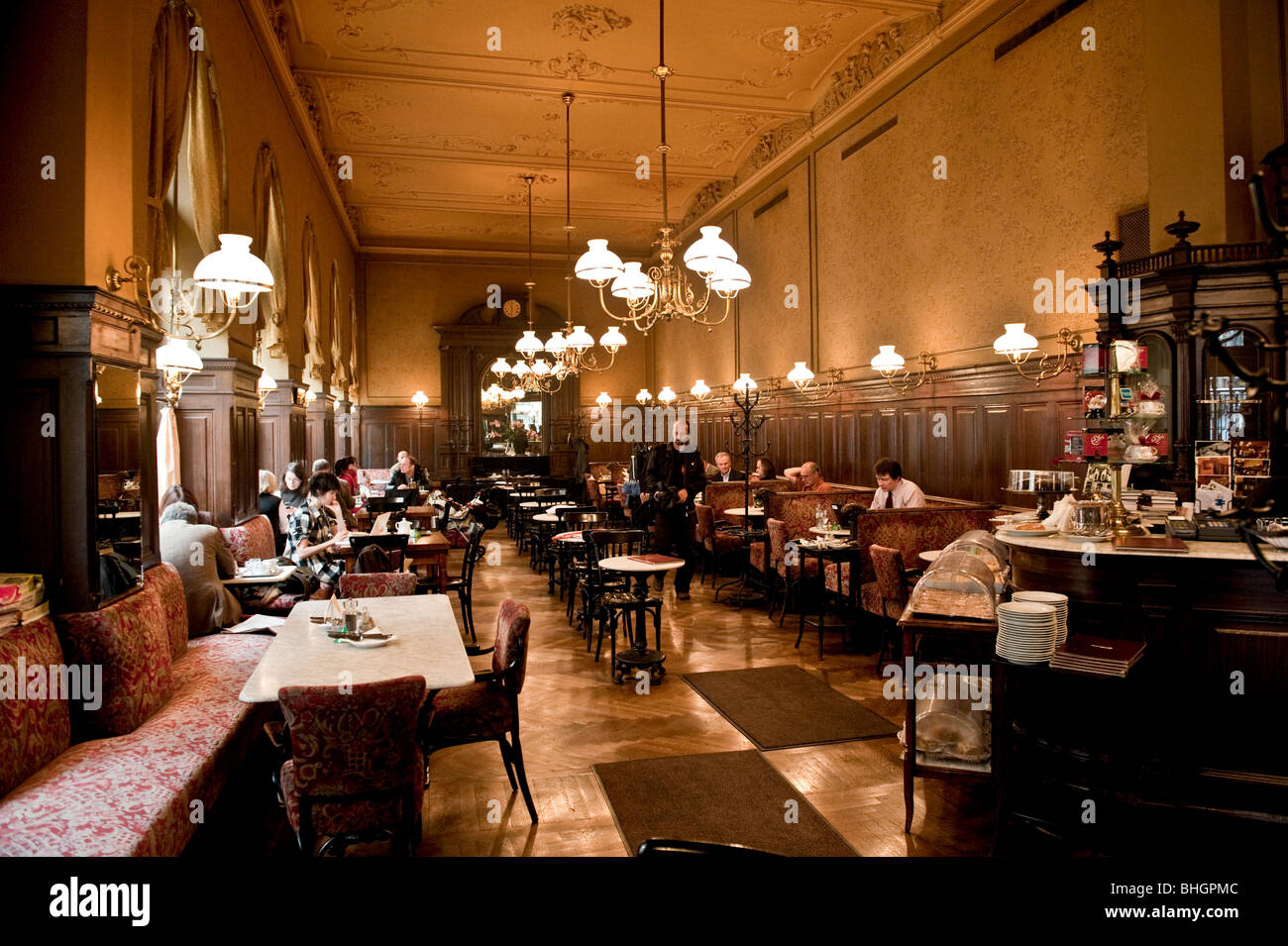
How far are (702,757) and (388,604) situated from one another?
1.89m

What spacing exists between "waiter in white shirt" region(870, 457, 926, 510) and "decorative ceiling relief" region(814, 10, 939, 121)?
4.69 meters

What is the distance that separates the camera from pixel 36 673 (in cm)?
306

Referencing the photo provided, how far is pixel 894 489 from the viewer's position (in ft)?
24.2

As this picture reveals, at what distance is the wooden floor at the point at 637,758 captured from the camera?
342cm

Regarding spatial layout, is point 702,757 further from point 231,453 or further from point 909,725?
point 231,453

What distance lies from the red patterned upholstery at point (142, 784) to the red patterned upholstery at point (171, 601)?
417 mm

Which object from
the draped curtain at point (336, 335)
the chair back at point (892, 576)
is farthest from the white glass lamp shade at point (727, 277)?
the draped curtain at point (336, 335)

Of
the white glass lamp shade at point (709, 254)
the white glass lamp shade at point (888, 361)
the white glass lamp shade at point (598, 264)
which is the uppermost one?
the white glass lamp shade at point (598, 264)

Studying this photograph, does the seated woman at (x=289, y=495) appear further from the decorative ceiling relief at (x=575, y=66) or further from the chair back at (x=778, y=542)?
the decorative ceiling relief at (x=575, y=66)

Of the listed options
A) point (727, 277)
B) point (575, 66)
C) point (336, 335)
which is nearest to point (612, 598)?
point (727, 277)

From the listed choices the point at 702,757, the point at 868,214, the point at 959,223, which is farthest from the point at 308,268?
the point at 702,757

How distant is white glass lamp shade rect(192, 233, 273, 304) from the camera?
4184 millimetres

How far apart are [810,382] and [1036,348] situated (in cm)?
482
